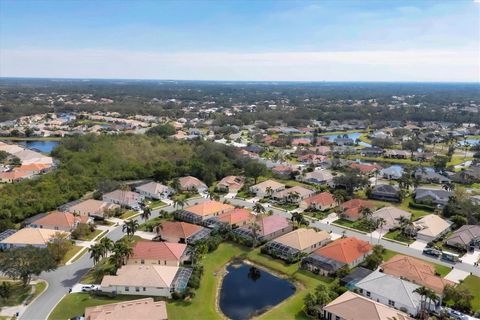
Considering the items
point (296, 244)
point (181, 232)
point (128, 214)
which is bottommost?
point (128, 214)

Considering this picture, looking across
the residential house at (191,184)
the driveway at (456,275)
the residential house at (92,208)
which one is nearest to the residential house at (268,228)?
the driveway at (456,275)

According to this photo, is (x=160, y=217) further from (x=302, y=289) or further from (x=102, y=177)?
(x=302, y=289)

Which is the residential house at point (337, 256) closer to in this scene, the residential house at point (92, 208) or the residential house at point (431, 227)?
the residential house at point (431, 227)

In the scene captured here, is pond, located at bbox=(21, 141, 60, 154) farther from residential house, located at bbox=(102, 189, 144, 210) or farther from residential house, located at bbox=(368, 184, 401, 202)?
residential house, located at bbox=(368, 184, 401, 202)

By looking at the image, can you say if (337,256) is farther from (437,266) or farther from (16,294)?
(16,294)

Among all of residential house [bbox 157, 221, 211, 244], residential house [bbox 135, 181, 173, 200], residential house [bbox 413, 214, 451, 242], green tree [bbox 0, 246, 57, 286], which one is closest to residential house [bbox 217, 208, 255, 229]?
residential house [bbox 157, 221, 211, 244]

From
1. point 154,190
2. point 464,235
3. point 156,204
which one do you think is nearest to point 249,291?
point 464,235
